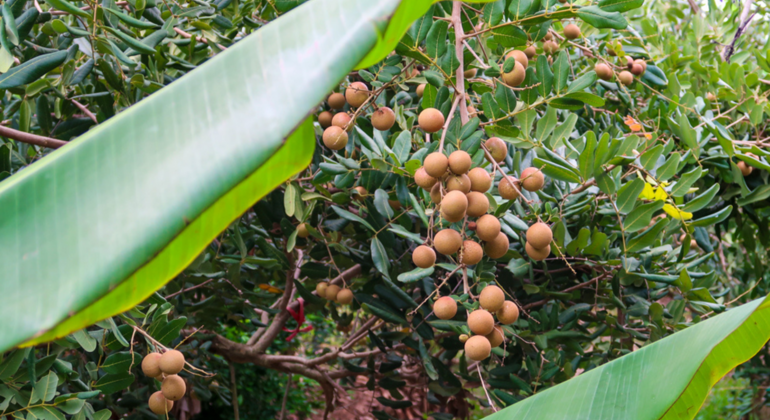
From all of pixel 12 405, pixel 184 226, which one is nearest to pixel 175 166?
pixel 184 226

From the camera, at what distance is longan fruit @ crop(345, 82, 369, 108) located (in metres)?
1.36

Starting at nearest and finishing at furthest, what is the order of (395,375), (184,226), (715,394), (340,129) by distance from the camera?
(184,226), (340,129), (395,375), (715,394)

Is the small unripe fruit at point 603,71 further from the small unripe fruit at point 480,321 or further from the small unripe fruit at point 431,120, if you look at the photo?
the small unripe fruit at point 480,321

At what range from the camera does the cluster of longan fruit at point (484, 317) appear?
3.56 feet

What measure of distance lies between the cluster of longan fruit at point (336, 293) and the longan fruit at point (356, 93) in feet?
2.33

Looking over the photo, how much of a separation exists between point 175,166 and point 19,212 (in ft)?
0.55

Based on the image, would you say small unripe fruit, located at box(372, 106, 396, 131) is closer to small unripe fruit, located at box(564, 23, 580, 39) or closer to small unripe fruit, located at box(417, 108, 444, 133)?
small unripe fruit, located at box(417, 108, 444, 133)

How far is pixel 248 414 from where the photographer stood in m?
3.65

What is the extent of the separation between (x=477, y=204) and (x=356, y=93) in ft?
1.62

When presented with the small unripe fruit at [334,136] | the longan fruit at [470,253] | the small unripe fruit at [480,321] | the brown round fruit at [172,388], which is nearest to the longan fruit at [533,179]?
the longan fruit at [470,253]

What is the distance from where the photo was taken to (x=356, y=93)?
4.48 ft

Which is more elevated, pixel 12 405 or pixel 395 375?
pixel 12 405

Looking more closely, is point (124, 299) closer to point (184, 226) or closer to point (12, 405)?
point (184, 226)

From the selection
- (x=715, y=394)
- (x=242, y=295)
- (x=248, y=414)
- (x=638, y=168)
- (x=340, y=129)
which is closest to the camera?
(x=340, y=129)
